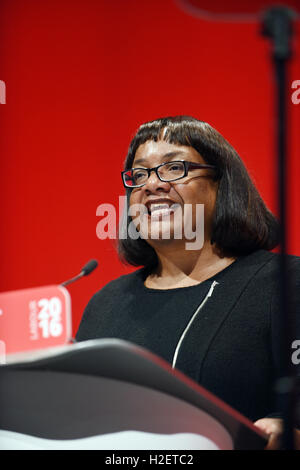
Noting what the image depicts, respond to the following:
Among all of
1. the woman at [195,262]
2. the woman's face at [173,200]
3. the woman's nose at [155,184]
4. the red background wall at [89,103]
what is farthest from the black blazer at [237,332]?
the red background wall at [89,103]

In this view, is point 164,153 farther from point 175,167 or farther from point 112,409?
point 112,409

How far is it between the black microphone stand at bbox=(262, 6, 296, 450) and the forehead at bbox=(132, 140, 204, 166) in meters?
0.71

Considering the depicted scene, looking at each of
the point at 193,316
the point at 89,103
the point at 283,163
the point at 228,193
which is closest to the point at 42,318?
the point at 193,316

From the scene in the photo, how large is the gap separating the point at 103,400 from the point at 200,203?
0.69m

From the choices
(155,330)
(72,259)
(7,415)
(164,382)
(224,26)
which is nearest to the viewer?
(164,382)

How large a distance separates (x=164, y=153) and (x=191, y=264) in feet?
0.90

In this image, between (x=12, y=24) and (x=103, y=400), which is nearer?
(x=103, y=400)

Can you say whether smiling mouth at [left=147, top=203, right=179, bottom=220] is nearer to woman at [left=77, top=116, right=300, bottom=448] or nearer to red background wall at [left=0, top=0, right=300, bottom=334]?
woman at [left=77, top=116, right=300, bottom=448]

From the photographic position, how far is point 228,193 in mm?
1285

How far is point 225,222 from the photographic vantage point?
1267mm

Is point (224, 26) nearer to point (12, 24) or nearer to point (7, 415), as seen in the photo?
point (12, 24)

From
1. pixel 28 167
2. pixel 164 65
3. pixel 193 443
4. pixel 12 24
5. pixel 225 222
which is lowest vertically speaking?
pixel 193 443

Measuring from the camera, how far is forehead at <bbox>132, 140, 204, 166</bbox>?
1255mm

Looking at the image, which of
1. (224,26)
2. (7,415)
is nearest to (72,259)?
(224,26)
